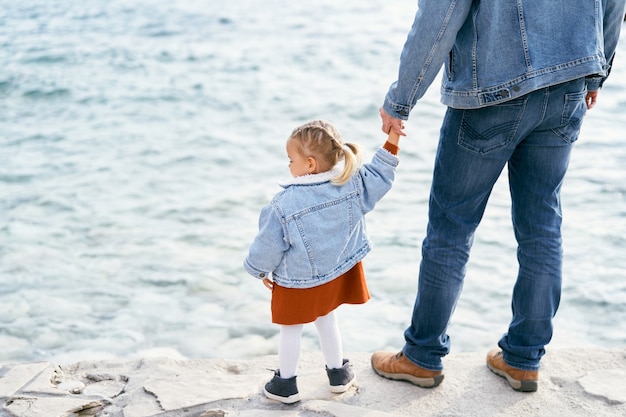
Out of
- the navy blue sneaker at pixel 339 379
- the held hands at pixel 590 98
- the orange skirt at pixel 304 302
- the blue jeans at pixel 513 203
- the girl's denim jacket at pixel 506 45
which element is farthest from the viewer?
the navy blue sneaker at pixel 339 379

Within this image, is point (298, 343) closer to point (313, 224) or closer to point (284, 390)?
point (284, 390)

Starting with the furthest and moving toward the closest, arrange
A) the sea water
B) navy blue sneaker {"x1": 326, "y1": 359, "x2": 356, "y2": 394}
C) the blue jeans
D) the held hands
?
the sea water → navy blue sneaker {"x1": 326, "y1": 359, "x2": 356, "y2": 394} → the held hands → the blue jeans

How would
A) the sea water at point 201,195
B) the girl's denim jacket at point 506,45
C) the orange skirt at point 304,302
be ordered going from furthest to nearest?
the sea water at point 201,195 < the orange skirt at point 304,302 < the girl's denim jacket at point 506,45

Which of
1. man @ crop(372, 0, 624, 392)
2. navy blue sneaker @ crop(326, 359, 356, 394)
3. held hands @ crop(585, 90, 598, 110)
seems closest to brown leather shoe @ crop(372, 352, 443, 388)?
man @ crop(372, 0, 624, 392)

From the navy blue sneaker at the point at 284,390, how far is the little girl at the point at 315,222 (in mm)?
208

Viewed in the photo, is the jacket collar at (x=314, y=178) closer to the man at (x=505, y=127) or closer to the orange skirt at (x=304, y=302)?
the man at (x=505, y=127)

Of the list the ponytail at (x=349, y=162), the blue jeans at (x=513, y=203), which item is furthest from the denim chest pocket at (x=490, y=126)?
the ponytail at (x=349, y=162)

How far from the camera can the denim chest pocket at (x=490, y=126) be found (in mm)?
2422

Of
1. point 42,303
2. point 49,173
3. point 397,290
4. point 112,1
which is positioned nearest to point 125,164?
point 49,173

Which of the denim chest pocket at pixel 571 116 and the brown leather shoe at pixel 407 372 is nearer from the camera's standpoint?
the denim chest pocket at pixel 571 116

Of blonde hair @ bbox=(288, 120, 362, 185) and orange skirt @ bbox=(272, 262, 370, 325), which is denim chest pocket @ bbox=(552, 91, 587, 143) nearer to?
blonde hair @ bbox=(288, 120, 362, 185)

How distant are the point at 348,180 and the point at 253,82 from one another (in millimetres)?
7145

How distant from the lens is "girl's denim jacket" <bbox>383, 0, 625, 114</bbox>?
2326 mm

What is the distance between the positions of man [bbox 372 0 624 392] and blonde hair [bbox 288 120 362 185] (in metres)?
0.16
